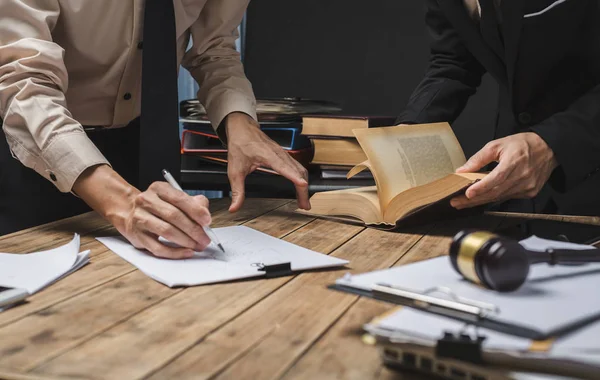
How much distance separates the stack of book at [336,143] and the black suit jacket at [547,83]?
0.44ft

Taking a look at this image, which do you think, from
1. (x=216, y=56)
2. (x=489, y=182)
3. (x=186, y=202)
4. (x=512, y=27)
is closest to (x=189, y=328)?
(x=186, y=202)

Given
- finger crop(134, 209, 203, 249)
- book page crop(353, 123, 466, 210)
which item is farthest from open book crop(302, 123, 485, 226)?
finger crop(134, 209, 203, 249)

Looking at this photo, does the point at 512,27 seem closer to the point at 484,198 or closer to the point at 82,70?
the point at 484,198

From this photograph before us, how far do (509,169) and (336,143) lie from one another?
23.3 inches

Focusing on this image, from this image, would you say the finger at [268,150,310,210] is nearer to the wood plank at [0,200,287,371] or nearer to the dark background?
the wood plank at [0,200,287,371]

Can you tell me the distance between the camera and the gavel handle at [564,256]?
0.79 metres

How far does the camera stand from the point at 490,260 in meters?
0.68

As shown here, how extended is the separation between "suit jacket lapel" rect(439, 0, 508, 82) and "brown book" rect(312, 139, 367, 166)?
1.33 ft

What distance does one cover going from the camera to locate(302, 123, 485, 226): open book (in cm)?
126

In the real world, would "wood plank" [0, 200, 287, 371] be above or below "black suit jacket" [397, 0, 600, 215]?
below

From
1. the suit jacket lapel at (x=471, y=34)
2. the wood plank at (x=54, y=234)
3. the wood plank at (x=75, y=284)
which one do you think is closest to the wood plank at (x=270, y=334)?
the wood plank at (x=75, y=284)

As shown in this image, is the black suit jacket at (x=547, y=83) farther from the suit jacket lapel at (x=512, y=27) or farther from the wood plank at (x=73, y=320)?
the wood plank at (x=73, y=320)

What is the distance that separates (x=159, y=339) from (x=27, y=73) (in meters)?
0.75

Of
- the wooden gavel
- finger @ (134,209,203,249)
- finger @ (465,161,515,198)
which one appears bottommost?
finger @ (134,209,203,249)
